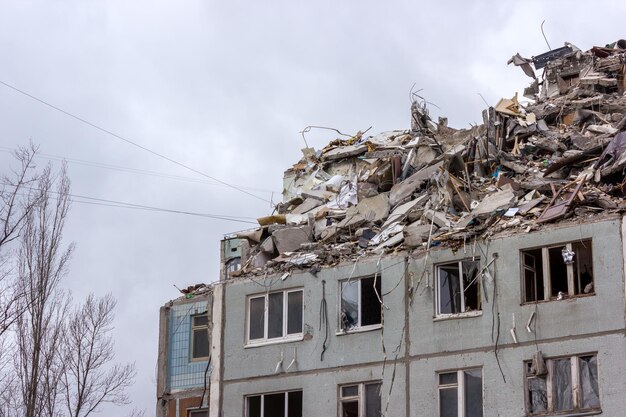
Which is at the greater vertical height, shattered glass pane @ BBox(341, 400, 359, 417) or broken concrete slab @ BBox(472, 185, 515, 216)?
broken concrete slab @ BBox(472, 185, 515, 216)

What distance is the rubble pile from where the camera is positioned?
1057 inches

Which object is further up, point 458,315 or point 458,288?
point 458,288

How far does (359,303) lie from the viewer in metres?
28.2

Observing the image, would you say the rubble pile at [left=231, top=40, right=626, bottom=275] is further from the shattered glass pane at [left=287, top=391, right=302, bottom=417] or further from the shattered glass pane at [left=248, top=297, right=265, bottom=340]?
the shattered glass pane at [left=287, top=391, right=302, bottom=417]

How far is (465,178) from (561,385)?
23.7 ft

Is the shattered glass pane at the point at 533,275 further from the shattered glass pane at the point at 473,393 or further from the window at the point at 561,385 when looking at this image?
the shattered glass pane at the point at 473,393

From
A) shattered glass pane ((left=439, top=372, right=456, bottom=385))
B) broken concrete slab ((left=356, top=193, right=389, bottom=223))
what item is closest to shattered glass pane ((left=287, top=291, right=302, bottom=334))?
broken concrete slab ((left=356, top=193, right=389, bottom=223))

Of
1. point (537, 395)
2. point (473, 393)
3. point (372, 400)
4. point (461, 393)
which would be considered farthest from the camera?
point (372, 400)

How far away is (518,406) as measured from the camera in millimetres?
24734

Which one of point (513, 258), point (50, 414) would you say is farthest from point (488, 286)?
point (50, 414)

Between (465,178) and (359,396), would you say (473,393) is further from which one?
(465,178)

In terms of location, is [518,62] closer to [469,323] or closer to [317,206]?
[317,206]

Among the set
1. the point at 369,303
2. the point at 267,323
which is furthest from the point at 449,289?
the point at 267,323

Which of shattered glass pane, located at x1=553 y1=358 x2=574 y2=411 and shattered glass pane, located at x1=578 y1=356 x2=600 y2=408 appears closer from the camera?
shattered glass pane, located at x1=578 y1=356 x2=600 y2=408
